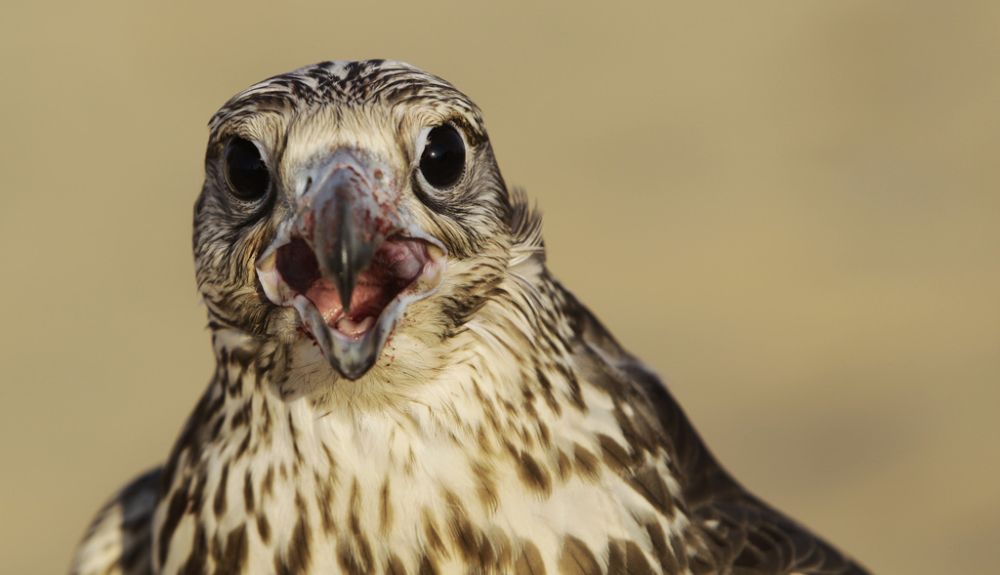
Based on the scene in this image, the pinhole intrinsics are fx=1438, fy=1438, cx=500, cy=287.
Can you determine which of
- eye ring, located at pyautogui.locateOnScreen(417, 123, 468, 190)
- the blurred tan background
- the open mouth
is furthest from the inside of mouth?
the blurred tan background

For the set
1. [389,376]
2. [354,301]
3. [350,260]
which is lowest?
[389,376]

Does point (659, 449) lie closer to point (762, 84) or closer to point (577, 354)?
point (577, 354)

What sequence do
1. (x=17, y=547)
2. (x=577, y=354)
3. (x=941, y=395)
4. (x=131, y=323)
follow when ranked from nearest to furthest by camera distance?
1. (x=577, y=354)
2. (x=17, y=547)
3. (x=941, y=395)
4. (x=131, y=323)

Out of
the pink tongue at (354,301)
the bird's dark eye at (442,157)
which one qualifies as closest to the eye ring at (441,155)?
the bird's dark eye at (442,157)

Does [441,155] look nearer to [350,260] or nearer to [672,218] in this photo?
[350,260]

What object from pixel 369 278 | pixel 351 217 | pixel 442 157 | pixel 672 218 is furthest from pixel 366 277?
pixel 672 218

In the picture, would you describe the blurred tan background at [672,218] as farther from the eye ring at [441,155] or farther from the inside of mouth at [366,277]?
the inside of mouth at [366,277]

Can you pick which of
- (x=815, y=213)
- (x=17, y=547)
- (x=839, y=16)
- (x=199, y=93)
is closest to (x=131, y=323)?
(x=17, y=547)
